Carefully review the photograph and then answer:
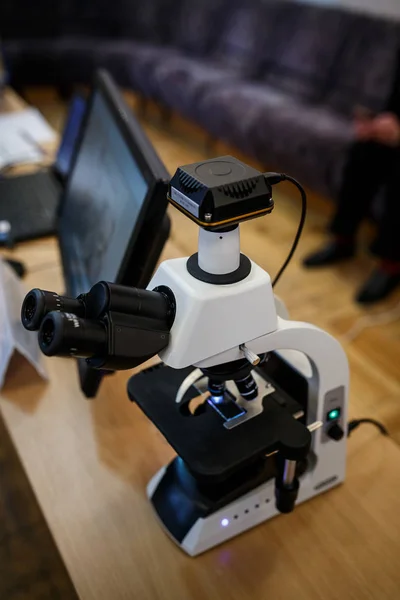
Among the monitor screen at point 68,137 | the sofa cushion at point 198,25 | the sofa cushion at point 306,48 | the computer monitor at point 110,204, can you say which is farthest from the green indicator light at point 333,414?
the sofa cushion at point 198,25

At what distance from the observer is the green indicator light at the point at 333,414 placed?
30.5 inches

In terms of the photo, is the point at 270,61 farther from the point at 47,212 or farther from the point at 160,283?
the point at 160,283

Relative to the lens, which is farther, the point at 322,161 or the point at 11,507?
the point at 322,161

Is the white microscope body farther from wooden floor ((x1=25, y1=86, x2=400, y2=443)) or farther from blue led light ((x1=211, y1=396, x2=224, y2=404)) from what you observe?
wooden floor ((x1=25, y1=86, x2=400, y2=443))

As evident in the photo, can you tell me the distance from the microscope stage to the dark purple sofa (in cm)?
199

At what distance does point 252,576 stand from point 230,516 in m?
0.08

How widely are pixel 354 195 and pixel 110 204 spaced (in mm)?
1695

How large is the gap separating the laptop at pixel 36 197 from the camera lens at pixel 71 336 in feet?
2.80

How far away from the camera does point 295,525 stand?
78cm

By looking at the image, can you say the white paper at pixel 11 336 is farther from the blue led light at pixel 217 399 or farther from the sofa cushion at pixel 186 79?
the sofa cushion at pixel 186 79

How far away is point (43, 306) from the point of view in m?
0.56

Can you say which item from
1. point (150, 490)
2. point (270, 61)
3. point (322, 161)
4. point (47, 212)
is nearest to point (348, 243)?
point (322, 161)

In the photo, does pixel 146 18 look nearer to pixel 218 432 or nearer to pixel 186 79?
pixel 186 79

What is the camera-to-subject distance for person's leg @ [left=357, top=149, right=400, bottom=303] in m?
2.14
